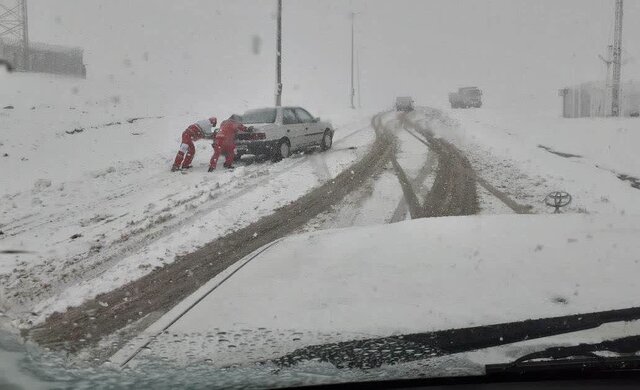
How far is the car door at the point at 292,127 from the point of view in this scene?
50.4 feet

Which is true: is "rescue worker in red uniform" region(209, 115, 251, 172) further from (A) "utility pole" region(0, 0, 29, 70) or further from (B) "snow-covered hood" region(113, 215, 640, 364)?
(A) "utility pole" region(0, 0, 29, 70)

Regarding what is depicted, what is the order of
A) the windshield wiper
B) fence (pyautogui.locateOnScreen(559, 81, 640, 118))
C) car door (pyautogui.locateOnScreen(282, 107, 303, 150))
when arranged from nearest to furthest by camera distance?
1. the windshield wiper
2. car door (pyautogui.locateOnScreen(282, 107, 303, 150))
3. fence (pyautogui.locateOnScreen(559, 81, 640, 118))

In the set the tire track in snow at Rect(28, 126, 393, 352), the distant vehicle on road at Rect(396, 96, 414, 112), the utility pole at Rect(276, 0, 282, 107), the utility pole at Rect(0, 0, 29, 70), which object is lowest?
the tire track in snow at Rect(28, 126, 393, 352)

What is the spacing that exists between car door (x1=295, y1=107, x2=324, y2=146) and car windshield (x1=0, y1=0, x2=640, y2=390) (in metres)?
0.07

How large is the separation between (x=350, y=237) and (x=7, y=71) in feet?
81.9

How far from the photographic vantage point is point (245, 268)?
4.94 m

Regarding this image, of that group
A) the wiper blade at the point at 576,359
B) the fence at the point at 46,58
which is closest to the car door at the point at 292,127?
the wiper blade at the point at 576,359

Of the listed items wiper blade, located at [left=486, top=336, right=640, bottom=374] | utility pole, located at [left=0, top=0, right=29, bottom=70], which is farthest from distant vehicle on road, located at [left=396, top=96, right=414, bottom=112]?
wiper blade, located at [left=486, top=336, right=640, bottom=374]

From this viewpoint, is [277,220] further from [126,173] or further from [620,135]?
[620,135]

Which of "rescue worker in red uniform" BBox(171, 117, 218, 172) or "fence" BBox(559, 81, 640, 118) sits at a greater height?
"fence" BBox(559, 81, 640, 118)

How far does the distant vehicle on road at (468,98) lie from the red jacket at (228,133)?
36.6m

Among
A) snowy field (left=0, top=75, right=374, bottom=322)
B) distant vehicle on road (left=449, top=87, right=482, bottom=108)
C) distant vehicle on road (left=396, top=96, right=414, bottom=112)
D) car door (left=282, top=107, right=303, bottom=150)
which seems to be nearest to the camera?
snowy field (left=0, top=75, right=374, bottom=322)

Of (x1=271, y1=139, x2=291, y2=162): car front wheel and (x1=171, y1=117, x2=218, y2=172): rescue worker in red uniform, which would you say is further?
(x1=271, y1=139, x2=291, y2=162): car front wheel

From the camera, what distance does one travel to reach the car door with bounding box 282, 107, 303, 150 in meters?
15.4
